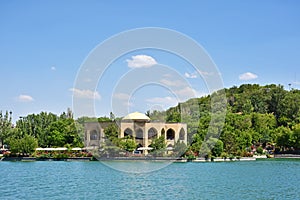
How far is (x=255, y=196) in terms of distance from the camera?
→ 16.5 m

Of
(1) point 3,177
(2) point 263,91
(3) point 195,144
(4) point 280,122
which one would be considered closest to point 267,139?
(4) point 280,122

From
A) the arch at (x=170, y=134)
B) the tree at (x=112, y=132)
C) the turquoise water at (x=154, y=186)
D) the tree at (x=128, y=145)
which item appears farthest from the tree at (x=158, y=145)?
the turquoise water at (x=154, y=186)

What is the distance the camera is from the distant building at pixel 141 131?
41344 millimetres

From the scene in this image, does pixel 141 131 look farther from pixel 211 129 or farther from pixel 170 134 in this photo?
pixel 211 129

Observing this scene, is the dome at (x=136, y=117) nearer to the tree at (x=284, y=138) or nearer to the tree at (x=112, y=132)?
the tree at (x=112, y=132)

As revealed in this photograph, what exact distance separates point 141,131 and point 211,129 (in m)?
6.32

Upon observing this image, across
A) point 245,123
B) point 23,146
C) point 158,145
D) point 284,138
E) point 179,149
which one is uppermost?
point 245,123

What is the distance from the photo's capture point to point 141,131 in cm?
4194

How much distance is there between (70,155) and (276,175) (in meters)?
19.4

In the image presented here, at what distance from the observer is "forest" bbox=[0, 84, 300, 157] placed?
39312 mm

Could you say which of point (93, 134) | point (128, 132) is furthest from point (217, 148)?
point (93, 134)

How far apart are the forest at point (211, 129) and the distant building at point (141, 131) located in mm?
1055

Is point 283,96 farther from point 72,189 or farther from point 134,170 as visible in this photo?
point 72,189

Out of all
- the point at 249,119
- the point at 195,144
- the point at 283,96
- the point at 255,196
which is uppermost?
the point at 283,96
